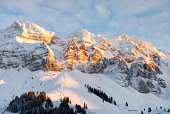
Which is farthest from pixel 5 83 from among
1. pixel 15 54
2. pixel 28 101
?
pixel 28 101

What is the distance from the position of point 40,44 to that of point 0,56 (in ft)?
151

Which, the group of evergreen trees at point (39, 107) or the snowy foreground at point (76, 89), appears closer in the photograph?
the group of evergreen trees at point (39, 107)

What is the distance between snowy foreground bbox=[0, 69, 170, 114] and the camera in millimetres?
116562

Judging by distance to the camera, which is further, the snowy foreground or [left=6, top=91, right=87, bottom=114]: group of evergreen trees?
the snowy foreground

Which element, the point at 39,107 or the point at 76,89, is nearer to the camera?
the point at 39,107

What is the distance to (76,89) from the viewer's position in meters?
137

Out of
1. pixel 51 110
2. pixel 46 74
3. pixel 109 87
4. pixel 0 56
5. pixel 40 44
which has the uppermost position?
pixel 40 44

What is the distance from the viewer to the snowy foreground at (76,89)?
11656 centimetres

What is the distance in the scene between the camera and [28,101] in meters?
97.6

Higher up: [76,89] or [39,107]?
[76,89]

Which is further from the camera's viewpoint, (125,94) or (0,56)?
(0,56)

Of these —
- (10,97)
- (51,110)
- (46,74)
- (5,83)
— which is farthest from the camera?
(46,74)

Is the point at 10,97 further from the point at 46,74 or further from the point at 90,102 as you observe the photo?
the point at 90,102

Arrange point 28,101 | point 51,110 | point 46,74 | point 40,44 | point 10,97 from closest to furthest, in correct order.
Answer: point 51,110 → point 28,101 → point 10,97 → point 46,74 → point 40,44
